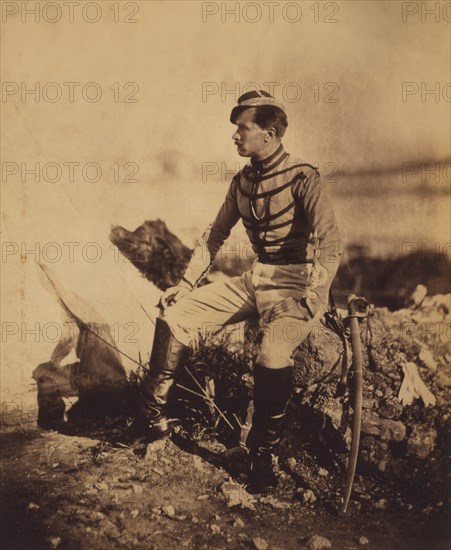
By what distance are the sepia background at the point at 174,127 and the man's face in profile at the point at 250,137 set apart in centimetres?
13

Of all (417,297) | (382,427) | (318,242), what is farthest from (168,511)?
(417,297)

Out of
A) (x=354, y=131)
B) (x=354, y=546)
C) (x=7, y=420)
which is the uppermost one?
(x=354, y=131)

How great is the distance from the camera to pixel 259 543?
2.15 meters

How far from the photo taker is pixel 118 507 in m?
2.30

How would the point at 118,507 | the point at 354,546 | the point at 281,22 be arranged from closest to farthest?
the point at 354,546 → the point at 118,507 → the point at 281,22

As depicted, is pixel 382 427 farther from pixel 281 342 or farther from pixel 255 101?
pixel 255 101

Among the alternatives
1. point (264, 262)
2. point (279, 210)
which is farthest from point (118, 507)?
point (279, 210)

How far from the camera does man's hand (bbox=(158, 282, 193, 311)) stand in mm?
2549

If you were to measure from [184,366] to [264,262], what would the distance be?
60cm

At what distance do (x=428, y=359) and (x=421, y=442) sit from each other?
1.22 ft

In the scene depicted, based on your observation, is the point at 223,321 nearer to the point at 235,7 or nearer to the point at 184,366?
the point at 184,366

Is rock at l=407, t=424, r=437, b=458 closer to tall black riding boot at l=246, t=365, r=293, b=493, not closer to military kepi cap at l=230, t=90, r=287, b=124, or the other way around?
tall black riding boot at l=246, t=365, r=293, b=493

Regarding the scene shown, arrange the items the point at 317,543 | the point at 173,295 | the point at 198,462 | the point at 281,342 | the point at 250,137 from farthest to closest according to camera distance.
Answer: the point at 173,295 < the point at 198,462 < the point at 250,137 < the point at 281,342 < the point at 317,543

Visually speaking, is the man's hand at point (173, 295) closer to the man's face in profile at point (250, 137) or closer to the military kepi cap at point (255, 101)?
the man's face in profile at point (250, 137)
